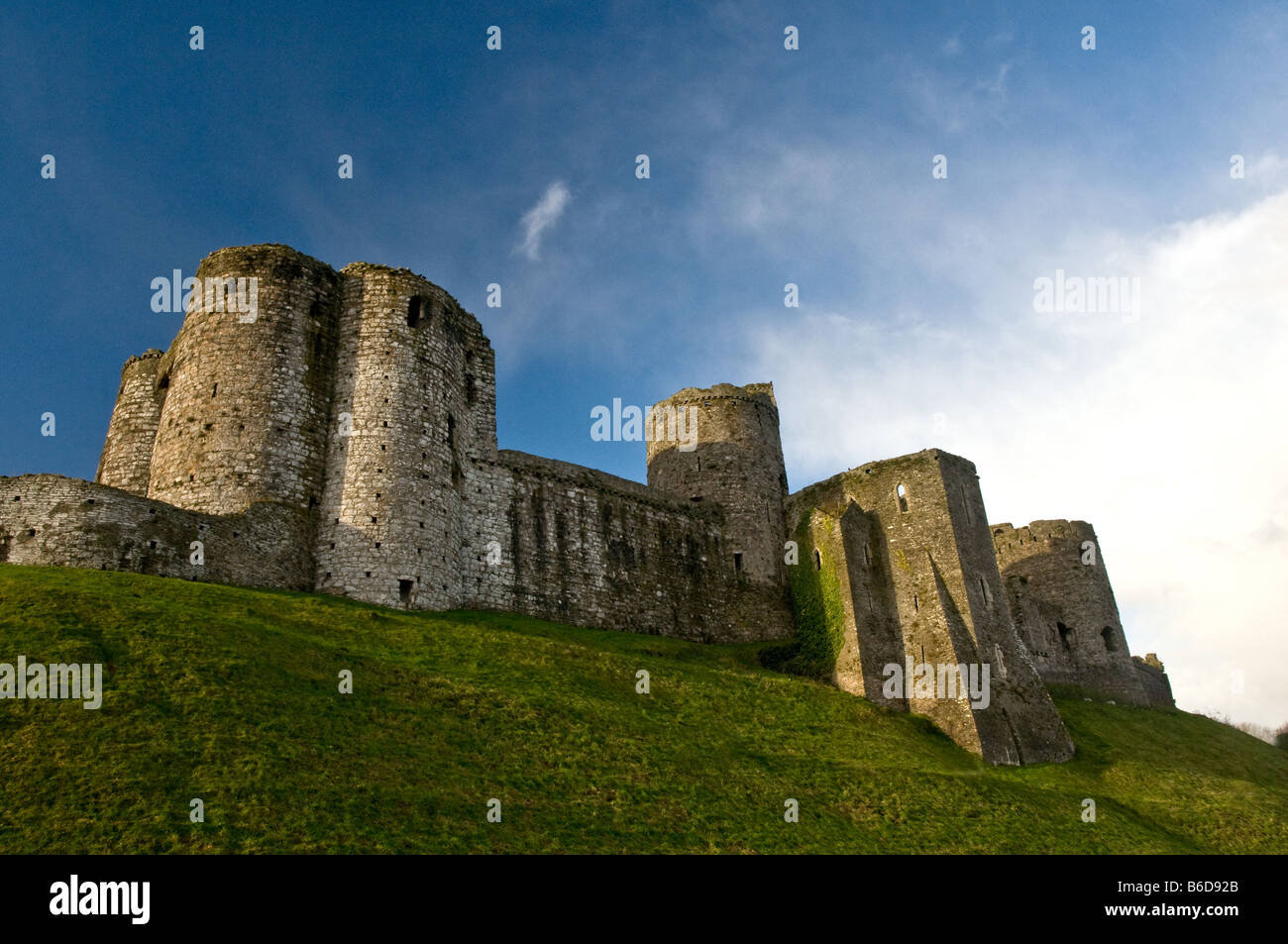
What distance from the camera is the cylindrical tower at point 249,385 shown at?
103 ft

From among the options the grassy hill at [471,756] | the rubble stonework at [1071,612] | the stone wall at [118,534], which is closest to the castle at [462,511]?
the stone wall at [118,534]

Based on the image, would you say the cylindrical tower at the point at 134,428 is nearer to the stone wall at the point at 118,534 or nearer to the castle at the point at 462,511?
the castle at the point at 462,511

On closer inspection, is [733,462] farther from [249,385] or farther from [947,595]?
[249,385]

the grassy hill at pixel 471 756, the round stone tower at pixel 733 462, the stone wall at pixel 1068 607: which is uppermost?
the round stone tower at pixel 733 462

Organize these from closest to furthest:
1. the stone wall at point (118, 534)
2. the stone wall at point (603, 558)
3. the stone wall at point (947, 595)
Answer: the stone wall at point (118, 534)
the stone wall at point (947, 595)
the stone wall at point (603, 558)

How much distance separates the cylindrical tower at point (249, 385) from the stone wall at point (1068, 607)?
3636 cm

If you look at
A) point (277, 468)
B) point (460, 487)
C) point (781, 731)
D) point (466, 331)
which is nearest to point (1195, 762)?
point (781, 731)

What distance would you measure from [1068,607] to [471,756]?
40988mm

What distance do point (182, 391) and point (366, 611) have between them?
1176cm

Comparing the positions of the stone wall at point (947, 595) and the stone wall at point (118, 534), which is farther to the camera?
the stone wall at point (947, 595)

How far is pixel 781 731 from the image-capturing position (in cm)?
2869

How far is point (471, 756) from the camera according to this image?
20141mm

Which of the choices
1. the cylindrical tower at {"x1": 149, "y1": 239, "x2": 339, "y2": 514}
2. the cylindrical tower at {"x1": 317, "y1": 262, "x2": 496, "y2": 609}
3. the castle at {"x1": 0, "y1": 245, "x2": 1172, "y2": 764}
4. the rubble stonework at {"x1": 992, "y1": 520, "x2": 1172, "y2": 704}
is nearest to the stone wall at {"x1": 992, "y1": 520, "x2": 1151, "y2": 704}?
the rubble stonework at {"x1": 992, "y1": 520, "x2": 1172, "y2": 704}

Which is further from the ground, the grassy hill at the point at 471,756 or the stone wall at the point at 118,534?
the stone wall at the point at 118,534
